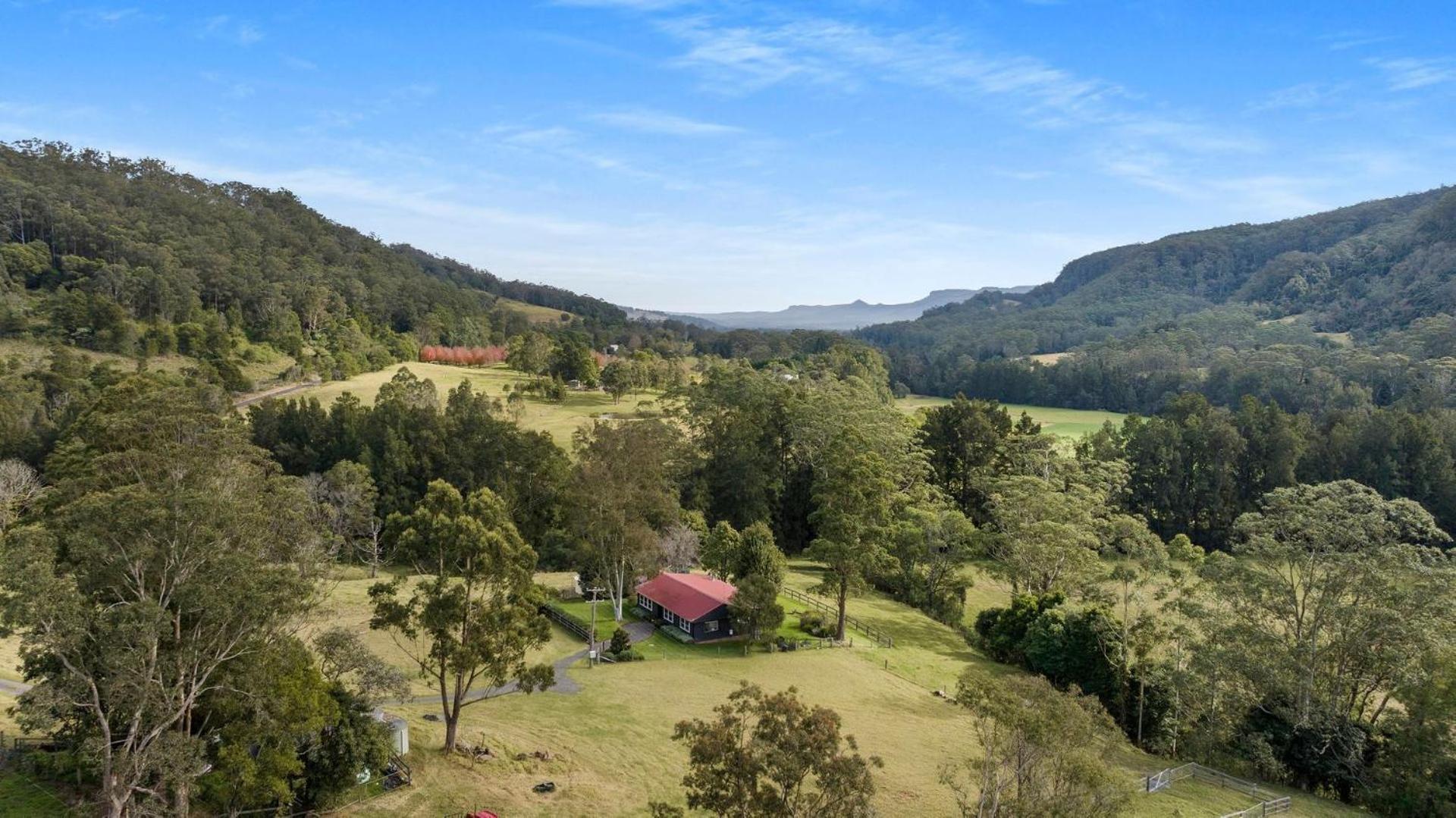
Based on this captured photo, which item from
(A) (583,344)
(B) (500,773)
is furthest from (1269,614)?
(A) (583,344)

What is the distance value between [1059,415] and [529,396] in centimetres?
6895

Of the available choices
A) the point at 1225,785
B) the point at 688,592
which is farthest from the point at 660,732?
the point at 1225,785

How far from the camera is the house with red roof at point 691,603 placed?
33.6 m

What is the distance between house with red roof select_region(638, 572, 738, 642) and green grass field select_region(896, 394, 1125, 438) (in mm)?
50631

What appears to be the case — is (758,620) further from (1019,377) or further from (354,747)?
(1019,377)

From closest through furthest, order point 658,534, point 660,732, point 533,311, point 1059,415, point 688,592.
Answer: point 660,732
point 688,592
point 658,534
point 1059,415
point 533,311

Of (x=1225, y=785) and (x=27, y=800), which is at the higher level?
(x=27, y=800)

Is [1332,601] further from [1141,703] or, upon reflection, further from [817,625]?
[817,625]

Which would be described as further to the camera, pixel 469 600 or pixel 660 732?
pixel 660 732

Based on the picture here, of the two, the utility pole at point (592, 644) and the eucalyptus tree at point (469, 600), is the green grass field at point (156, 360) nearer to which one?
the utility pole at point (592, 644)

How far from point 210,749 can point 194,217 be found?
Result: 113875 millimetres

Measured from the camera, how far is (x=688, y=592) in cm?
3512

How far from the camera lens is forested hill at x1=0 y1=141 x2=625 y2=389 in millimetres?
71250

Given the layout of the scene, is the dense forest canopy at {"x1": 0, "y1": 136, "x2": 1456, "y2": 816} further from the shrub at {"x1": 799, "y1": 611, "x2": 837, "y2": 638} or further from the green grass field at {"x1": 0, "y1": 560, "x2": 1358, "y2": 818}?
the green grass field at {"x1": 0, "y1": 560, "x2": 1358, "y2": 818}
